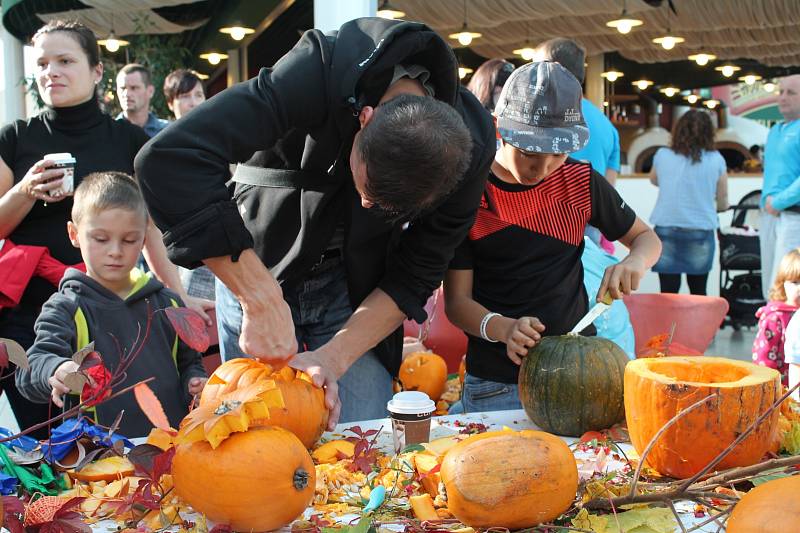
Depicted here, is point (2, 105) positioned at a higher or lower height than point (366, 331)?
higher

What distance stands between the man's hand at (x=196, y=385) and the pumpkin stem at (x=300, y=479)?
110 centimetres

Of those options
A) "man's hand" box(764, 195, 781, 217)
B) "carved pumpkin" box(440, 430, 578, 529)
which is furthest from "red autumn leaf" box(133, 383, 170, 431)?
"man's hand" box(764, 195, 781, 217)

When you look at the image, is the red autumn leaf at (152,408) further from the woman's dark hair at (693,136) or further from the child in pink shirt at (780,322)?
the woman's dark hair at (693,136)

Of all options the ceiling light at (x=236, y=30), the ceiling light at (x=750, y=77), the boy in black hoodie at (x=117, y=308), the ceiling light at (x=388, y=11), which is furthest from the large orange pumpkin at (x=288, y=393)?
the ceiling light at (x=750, y=77)

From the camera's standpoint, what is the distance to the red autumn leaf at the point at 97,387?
1289 mm

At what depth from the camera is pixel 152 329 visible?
2.71 meters

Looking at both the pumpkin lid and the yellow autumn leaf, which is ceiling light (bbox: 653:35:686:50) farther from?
the yellow autumn leaf

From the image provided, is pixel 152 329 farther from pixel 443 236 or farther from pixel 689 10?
pixel 689 10

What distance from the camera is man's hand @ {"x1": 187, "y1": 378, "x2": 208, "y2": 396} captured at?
2466mm

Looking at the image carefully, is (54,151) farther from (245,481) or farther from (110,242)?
(245,481)

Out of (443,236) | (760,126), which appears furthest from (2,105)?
(760,126)

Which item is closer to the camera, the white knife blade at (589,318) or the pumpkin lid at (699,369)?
the pumpkin lid at (699,369)

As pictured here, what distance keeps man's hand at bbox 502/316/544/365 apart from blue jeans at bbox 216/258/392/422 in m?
0.45

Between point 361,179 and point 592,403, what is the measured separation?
0.79 m
